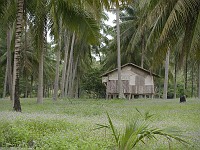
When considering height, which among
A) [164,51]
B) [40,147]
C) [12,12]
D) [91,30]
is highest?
[12,12]

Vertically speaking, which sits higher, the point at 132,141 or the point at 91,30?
the point at 91,30

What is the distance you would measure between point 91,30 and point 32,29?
3839 millimetres

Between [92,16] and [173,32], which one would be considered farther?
[92,16]

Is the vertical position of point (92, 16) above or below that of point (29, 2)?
below

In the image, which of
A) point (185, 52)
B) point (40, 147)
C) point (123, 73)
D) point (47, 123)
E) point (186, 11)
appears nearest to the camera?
point (40, 147)

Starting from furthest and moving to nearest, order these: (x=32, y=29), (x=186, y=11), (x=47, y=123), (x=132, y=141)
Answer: (x=32, y=29)
(x=186, y=11)
(x=47, y=123)
(x=132, y=141)

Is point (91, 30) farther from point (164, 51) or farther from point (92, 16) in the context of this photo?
point (164, 51)

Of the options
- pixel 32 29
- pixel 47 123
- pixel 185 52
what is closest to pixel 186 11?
pixel 185 52

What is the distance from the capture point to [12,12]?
14484 mm

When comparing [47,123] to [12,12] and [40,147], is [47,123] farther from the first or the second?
[12,12]

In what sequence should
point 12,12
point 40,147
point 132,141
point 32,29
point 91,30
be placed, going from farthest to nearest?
point 32,29
point 12,12
point 91,30
point 40,147
point 132,141

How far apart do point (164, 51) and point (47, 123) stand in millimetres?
5582

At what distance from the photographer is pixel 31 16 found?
1593cm

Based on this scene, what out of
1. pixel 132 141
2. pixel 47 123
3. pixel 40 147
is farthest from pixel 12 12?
pixel 132 141
